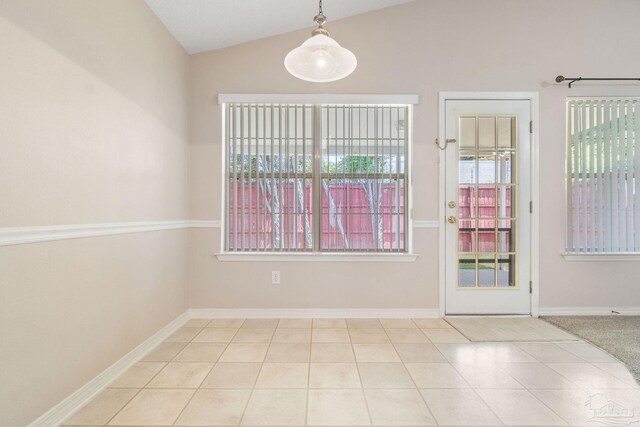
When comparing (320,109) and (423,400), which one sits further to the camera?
(320,109)

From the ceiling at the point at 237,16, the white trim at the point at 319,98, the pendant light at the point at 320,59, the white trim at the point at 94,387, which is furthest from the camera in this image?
the white trim at the point at 319,98

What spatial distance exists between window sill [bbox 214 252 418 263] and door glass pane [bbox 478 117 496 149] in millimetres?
1236

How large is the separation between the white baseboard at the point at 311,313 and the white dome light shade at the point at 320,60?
2.03 metres

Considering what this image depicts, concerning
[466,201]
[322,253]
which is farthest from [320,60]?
[466,201]

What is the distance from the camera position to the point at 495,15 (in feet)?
9.52

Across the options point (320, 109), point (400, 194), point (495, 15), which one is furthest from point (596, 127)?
point (320, 109)

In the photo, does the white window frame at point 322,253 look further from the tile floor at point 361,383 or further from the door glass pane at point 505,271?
the door glass pane at point 505,271

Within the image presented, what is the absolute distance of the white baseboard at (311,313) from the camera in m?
2.91

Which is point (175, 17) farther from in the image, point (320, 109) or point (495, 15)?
point (495, 15)

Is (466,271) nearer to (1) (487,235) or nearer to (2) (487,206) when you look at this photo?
(1) (487,235)

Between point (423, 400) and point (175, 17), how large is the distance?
3.07 meters

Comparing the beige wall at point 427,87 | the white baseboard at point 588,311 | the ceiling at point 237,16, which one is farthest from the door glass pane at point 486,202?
the ceiling at point 237,16

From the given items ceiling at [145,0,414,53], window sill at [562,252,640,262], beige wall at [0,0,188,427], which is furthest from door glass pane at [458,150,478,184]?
beige wall at [0,0,188,427]

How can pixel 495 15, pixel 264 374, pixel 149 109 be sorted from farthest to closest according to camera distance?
1. pixel 495 15
2. pixel 149 109
3. pixel 264 374
